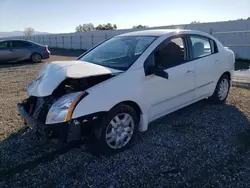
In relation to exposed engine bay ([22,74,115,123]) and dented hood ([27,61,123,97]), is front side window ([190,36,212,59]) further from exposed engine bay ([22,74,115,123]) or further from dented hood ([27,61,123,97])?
exposed engine bay ([22,74,115,123])

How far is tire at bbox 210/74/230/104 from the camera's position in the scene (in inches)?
209

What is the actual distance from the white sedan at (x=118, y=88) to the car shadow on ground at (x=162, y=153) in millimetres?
320

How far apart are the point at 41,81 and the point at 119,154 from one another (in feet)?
4.82

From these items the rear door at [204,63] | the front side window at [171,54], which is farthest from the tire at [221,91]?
the front side window at [171,54]

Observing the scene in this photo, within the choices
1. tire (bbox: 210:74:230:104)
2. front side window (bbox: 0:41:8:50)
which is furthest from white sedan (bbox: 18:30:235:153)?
front side window (bbox: 0:41:8:50)

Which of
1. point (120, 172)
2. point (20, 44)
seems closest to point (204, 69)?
point (120, 172)

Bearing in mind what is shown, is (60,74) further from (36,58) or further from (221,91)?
(36,58)

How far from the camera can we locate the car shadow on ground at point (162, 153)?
117 inches

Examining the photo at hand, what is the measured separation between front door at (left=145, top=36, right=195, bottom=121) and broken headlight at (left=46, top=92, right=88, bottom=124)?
111cm

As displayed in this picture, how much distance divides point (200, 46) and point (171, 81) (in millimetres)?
1253

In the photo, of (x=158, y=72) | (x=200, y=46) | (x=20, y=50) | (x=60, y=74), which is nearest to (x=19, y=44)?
(x=20, y=50)

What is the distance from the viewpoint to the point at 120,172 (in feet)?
9.78

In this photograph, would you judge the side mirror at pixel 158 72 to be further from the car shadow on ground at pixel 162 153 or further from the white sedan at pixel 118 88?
the car shadow on ground at pixel 162 153

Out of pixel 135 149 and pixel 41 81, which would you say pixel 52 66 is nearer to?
pixel 41 81
